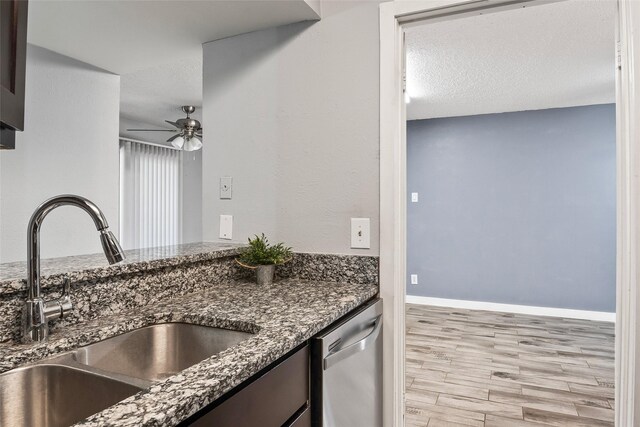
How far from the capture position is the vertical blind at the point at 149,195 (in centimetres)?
554

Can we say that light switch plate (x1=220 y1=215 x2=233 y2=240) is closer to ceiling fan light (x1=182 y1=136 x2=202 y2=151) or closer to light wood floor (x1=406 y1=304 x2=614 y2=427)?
light wood floor (x1=406 y1=304 x2=614 y2=427)

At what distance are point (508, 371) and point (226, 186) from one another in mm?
2394

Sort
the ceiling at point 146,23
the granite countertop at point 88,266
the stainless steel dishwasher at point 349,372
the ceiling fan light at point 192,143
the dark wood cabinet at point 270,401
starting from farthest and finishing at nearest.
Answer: the ceiling fan light at point 192,143
the ceiling at point 146,23
the stainless steel dishwasher at point 349,372
the granite countertop at point 88,266
the dark wood cabinet at point 270,401

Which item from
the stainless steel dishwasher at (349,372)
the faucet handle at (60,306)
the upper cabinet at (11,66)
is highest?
the upper cabinet at (11,66)

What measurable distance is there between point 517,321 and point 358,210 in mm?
3389

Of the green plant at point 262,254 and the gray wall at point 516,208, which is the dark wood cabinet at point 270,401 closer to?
the green plant at point 262,254

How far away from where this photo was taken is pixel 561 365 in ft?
9.83

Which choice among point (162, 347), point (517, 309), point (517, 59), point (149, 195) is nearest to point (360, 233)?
point (162, 347)

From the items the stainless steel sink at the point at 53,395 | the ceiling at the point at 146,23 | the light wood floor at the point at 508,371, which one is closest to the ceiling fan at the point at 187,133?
the ceiling at the point at 146,23

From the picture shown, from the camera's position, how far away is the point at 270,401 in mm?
872

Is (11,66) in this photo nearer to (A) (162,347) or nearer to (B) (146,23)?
(A) (162,347)

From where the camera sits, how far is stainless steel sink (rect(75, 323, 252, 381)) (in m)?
1.05

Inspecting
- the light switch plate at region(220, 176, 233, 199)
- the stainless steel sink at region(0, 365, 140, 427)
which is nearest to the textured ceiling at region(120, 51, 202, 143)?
the light switch plate at region(220, 176, 233, 199)

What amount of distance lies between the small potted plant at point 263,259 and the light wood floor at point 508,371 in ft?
4.14
